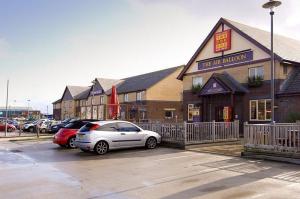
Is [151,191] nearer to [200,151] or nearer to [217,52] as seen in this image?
[200,151]

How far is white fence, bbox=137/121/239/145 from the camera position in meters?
17.8

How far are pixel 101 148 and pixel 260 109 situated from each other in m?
12.6

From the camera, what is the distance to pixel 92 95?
66.2 metres

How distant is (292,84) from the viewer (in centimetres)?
2225

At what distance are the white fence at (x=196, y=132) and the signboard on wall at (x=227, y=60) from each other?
6.86m

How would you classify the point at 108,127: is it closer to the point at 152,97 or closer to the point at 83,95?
the point at 152,97

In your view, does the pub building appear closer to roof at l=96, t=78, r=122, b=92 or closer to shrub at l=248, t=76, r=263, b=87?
shrub at l=248, t=76, r=263, b=87

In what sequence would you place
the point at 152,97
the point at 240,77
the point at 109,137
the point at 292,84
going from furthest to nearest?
the point at 152,97 → the point at 240,77 → the point at 292,84 → the point at 109,137

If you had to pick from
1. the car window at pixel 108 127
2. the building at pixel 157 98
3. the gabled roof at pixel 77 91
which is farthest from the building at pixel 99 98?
the car window at pixel 108 127

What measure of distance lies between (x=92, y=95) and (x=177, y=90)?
70.4 ft

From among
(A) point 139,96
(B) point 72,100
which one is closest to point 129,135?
(A) point 139,96

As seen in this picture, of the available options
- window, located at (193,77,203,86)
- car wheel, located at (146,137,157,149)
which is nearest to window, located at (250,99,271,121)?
window, located at (193,77,203,86)

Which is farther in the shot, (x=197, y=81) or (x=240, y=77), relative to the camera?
(x=197, y=81)

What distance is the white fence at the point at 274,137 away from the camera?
12.9m
